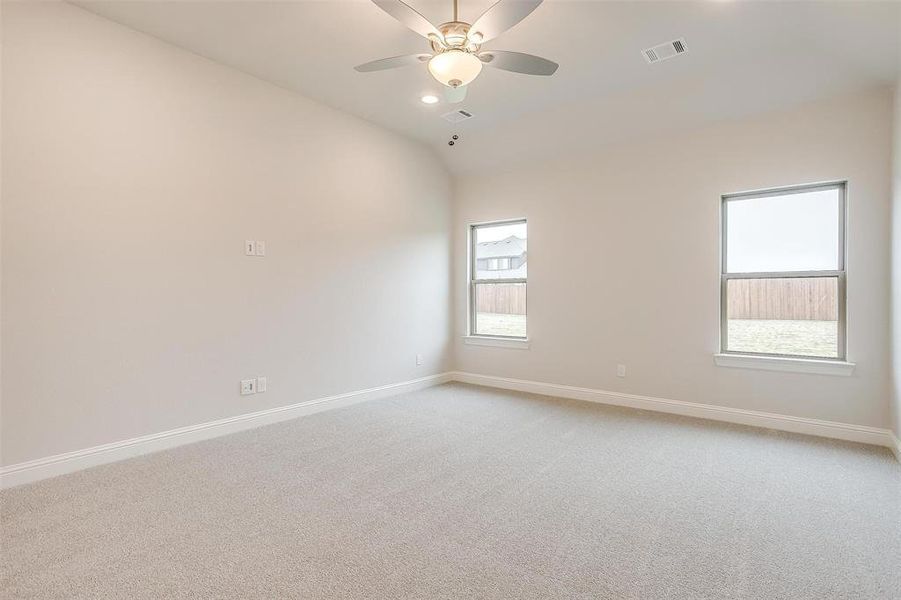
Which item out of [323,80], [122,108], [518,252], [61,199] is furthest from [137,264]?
[518,252]

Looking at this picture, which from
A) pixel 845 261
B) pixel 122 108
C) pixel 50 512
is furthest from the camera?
→ pixel 845 261

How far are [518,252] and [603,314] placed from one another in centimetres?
130

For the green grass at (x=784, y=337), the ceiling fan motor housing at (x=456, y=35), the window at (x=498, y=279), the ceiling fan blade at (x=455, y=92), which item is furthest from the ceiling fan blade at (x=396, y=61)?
the green grass at (x=784, y=337)

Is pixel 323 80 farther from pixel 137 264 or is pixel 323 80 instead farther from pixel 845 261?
pixel 845 261

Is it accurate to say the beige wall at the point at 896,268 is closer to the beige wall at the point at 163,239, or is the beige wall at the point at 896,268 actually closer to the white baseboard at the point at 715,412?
the white baseboard at the point at 715,412

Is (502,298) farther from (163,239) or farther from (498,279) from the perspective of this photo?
(163,239)

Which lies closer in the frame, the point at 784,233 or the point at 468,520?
the point at 468,520

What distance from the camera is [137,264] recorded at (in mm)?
3031

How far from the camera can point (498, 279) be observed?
546cm

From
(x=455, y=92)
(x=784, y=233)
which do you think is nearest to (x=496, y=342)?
(x=784, y=233)

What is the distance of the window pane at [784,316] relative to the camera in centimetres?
354

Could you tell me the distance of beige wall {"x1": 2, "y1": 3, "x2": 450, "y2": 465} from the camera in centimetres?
262

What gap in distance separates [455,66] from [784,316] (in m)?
3.40

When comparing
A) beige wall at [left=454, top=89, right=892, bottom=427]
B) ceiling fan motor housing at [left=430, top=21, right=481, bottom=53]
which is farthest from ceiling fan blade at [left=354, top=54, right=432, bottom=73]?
beige wall at [left=454, top=89, right=892, bottom=427]
